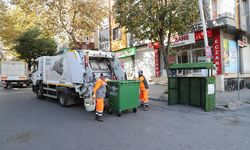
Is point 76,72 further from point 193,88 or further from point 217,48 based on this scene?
point 217,48

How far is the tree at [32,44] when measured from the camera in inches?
1024

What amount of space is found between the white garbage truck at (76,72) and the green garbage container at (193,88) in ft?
8.11

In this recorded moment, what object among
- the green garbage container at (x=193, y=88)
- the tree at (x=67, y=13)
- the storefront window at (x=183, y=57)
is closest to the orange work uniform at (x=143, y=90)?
the green garbage container at (x=193, y=88)

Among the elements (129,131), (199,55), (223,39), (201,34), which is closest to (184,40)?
(201,34)

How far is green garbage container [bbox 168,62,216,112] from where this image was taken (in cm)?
826

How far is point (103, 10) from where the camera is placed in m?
18.2

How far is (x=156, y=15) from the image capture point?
34.2 ft

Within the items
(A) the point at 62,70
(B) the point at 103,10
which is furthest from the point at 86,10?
(A) the point at 62,70

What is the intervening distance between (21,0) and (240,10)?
16.3 m

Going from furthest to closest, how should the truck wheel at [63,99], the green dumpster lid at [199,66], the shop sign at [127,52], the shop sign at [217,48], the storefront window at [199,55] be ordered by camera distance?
the shop sign at [127,52] → the storefront window at [199,55] → the shop sign at [217,48] → the truck wheel at [63,99] → the green dumpster lid at [199,66]

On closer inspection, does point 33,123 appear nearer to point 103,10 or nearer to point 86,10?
point 86,10

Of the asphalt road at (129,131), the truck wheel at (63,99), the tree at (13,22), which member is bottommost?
the asphalt road at (129,131)

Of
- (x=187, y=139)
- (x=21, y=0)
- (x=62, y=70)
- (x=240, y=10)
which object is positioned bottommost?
(x=187, y=139)

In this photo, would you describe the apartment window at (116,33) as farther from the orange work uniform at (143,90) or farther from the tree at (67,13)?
the orange work uniform at (143,90)
